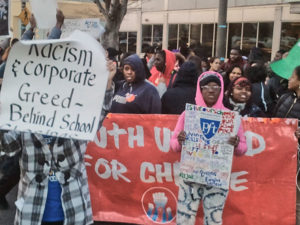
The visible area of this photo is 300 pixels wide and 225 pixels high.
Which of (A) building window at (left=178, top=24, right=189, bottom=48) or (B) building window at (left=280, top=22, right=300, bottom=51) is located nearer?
(B) building window at (left=280, top=22, right=300, bottom=51)

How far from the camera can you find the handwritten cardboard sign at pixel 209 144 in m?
3.27

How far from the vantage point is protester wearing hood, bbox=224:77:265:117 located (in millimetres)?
4113

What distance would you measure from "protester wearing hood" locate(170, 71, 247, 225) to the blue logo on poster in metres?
0.17

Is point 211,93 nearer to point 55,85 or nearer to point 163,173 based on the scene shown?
point 163,173

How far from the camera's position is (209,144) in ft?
10.8

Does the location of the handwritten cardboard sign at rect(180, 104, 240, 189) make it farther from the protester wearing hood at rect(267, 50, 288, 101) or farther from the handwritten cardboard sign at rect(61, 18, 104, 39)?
the protester wearing hood at rect(267, 50, 288, 101)

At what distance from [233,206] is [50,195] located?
6.94 ft

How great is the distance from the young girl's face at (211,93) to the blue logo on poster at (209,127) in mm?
205

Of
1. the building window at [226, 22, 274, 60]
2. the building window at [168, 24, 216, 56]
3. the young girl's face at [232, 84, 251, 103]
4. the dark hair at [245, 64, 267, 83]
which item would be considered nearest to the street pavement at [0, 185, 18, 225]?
the young girl's face at [232, 84, 251, 103]

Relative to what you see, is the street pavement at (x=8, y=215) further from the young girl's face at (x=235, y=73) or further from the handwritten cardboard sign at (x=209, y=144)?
the young girl's face at (x=235, y=73)

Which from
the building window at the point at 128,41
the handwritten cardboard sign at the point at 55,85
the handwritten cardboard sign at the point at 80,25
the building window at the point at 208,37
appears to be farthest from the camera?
the building window at the point at 128,41

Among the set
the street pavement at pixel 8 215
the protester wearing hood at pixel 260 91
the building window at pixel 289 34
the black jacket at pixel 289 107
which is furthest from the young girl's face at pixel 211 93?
the building window at pixel 289 34

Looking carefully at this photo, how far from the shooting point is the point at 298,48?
150 inches

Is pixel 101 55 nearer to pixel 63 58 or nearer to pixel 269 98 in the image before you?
pixel 63 58
